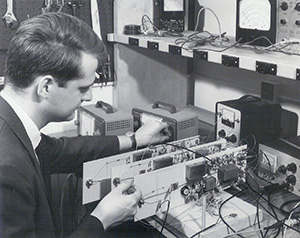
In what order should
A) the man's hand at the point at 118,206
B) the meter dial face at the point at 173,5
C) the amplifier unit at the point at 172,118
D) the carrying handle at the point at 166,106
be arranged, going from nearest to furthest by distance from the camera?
the man's hand at the point at 118,206 → the amplifier unit at the point at 172,118 → the carrying handle at the point at 166,106 → the meter dial face at the point at 173,5

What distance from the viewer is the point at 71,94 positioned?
48.3 inches

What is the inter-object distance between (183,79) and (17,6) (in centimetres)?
105

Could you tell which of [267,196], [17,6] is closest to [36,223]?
[267,196]

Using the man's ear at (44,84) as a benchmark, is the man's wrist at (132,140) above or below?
below

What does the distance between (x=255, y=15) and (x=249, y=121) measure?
468 millimetres

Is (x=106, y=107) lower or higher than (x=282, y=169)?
higher

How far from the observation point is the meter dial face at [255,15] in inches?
75.5

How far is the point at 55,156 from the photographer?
175cm

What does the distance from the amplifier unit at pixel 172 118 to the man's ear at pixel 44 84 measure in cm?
85

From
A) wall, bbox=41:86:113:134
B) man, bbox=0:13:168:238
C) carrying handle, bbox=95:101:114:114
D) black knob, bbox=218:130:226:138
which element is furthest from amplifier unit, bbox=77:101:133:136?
man, bbox=0:13:168:238

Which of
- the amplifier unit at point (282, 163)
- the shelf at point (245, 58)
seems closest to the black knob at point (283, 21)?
the shelf at point (245, 58)

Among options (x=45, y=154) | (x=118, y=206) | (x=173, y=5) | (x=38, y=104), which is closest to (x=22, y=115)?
(x=38, y=104)

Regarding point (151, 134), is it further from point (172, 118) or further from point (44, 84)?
point (44, 84)

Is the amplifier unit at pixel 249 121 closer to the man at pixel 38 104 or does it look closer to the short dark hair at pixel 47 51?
the man at pixel 38 104
